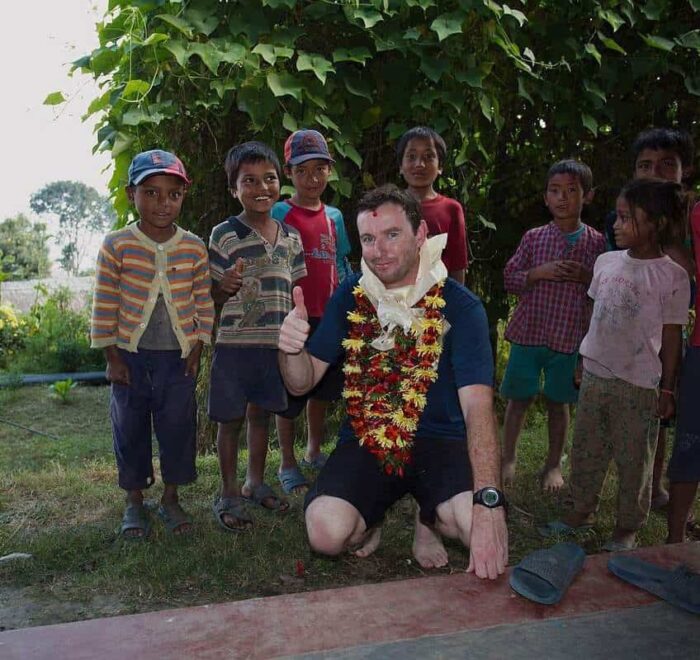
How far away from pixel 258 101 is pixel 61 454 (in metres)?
Result: 2.96

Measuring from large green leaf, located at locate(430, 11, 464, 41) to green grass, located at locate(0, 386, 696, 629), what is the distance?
2.39 meters

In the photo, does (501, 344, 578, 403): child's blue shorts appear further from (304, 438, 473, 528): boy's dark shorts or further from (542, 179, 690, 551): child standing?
(304, 438, 473, 528): boy's dark shorts

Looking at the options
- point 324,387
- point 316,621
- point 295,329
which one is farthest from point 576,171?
point 316,621

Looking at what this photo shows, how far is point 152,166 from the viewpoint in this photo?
326cm

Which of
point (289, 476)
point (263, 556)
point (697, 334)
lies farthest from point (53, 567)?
point (697, 334)

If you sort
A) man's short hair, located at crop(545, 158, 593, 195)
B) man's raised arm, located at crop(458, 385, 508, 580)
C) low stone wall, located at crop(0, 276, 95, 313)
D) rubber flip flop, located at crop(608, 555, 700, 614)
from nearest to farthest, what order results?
rubber flip flop, located at crop(608, 555, 700, 614)
man's raised arm, located at crop(458, 385, 508, 580)
man's short hair, located at crop(545, 158, 593, 195)
low stone wall, located at crop(0, 276, 95, 313)

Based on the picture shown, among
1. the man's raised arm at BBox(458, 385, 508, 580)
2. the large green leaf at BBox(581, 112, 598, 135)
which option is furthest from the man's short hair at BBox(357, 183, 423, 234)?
the large green leaf at BBox(581, 112, 598, 135)

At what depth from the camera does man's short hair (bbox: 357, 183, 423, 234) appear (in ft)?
8.82

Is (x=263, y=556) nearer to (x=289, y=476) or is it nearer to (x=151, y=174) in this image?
→ (x=289, y=476)

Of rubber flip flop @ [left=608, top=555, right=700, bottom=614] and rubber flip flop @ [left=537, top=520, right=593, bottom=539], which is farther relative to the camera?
rubber flip flop @ [left=537, top=520, right=593, bottom=539]

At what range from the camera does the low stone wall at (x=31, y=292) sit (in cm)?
1266

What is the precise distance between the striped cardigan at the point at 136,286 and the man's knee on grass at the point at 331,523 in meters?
1.04

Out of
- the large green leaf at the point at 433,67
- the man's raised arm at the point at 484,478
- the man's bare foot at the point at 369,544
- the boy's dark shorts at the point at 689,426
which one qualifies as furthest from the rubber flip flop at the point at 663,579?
the large green leaf at the point at 433,67

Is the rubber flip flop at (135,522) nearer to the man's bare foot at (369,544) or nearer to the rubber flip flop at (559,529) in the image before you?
the man's bare foot at (369,544)
